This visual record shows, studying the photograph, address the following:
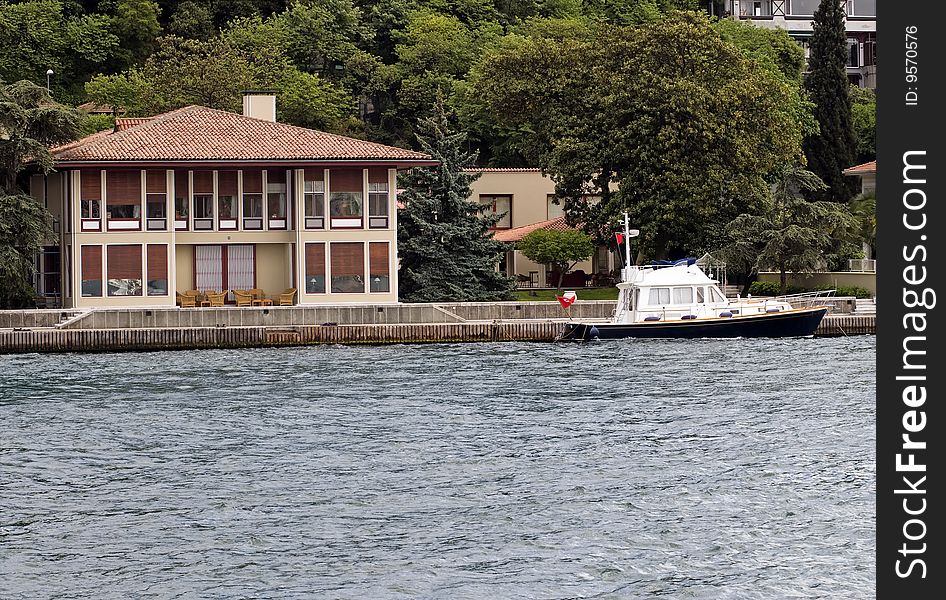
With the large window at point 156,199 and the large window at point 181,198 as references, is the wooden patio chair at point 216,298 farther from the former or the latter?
the large window at point 156,199

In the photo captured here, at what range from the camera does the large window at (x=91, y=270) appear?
53375 millimetres

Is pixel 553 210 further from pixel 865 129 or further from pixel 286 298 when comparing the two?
pixel 865 129

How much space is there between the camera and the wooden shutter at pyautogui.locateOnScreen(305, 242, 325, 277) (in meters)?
54.3

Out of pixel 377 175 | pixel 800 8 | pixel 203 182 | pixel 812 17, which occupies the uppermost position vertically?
pixel 800 8

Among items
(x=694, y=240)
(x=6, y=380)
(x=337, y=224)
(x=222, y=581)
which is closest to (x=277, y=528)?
(x=222, y=581)

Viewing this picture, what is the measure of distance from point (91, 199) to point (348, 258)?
9.30 metres

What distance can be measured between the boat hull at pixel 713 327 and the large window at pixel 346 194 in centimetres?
959

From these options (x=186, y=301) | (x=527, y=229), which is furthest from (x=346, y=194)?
(x=527, y=229)

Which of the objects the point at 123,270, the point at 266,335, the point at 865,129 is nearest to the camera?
the point at 266,335

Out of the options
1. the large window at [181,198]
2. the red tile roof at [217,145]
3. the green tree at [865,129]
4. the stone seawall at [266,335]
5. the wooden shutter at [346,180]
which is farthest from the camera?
the green tree at [865,129]

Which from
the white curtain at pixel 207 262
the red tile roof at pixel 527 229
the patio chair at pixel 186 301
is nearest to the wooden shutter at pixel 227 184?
the white curtain at pixel 207 262

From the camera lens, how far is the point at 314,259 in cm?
5441

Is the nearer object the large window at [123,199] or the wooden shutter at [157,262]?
the wooden shutter at [157,262]

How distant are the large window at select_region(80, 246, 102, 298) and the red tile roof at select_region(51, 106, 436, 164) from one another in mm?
3208
